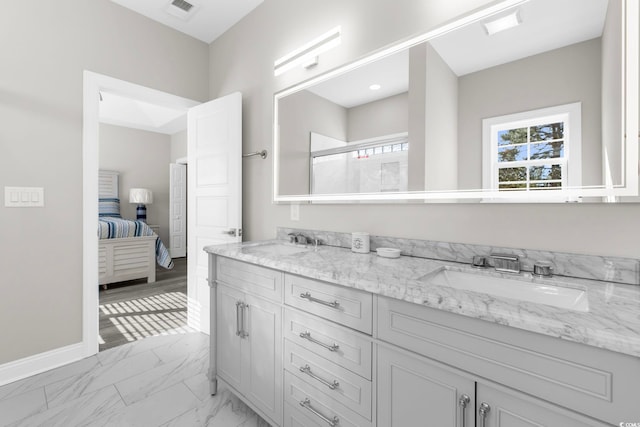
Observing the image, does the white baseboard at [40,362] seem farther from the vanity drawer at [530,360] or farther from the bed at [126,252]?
the vanity drawer at [530,360]

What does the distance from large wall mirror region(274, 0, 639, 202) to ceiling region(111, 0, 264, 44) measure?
1250 mm

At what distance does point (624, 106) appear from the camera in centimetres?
101

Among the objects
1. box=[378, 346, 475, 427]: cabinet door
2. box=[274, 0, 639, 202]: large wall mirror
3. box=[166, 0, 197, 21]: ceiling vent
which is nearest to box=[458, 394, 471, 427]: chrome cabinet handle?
box=[378, 346, 475, 427]: cabinet door

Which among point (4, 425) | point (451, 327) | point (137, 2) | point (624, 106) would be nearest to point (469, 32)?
point (624, 106)

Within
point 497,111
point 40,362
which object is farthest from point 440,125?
point 40,362

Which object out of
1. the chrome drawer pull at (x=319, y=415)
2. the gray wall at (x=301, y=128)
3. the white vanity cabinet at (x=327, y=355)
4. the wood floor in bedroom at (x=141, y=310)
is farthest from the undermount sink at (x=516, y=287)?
the wood floor in bedroom at (x=141, y=310)

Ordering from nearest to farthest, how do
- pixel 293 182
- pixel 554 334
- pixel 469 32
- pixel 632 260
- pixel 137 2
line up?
pixel 554 334
pixel 632 260
pixel 469 32
pixel 293 182
pixel 137 2

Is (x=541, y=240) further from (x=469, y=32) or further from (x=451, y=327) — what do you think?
(x=469, y=32)

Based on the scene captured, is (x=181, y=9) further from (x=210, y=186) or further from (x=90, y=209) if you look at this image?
(x=90, y=209)

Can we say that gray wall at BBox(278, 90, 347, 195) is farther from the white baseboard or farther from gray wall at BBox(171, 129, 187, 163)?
gray wall at BBox(171, 129, 187, 163)

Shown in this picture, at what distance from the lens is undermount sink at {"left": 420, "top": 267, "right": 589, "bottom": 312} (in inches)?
38.0

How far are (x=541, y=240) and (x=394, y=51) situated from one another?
3.89ft

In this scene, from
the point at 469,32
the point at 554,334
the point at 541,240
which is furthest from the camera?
the point at 469,32

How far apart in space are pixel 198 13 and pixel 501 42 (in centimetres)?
245
